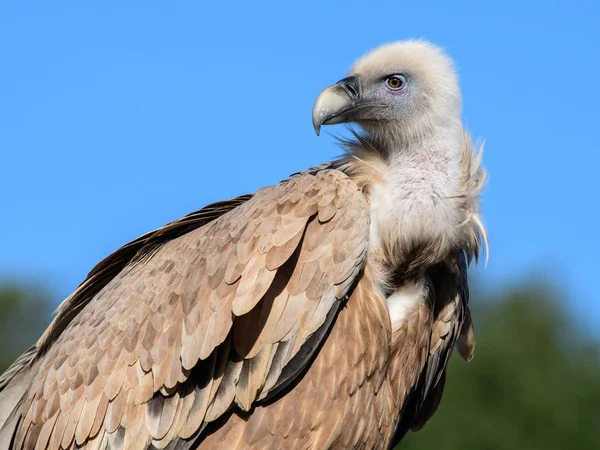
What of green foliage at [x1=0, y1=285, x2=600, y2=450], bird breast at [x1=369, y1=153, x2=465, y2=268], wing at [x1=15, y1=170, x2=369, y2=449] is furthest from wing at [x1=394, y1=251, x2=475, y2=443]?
green foliage at [x1=0, y1=285, x2=600, y2=450]

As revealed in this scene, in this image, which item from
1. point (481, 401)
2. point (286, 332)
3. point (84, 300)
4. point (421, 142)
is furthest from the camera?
point (481, 401)

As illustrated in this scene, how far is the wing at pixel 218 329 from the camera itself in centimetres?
612

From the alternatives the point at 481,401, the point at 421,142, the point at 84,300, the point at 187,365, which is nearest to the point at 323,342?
the point at 187,365

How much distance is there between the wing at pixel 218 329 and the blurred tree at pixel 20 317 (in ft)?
123

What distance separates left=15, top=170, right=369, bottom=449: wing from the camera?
20.1 ft

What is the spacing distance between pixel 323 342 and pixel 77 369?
1.46 meters

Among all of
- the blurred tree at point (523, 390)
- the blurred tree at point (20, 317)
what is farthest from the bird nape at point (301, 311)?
the blurred tree at point (20, 317)

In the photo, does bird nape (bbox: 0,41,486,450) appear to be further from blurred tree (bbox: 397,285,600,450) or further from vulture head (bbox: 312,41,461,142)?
blurred tree (bbox: 397,285,600,450)

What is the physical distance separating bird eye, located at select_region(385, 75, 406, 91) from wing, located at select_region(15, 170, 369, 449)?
78 cm

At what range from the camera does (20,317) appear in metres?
46.1

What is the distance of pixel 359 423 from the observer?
6387 mm

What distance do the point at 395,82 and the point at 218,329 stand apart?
199 centimetres

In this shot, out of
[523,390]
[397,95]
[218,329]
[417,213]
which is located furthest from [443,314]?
[523,390]

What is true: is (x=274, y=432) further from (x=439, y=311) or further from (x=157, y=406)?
(x=439, y=311)
